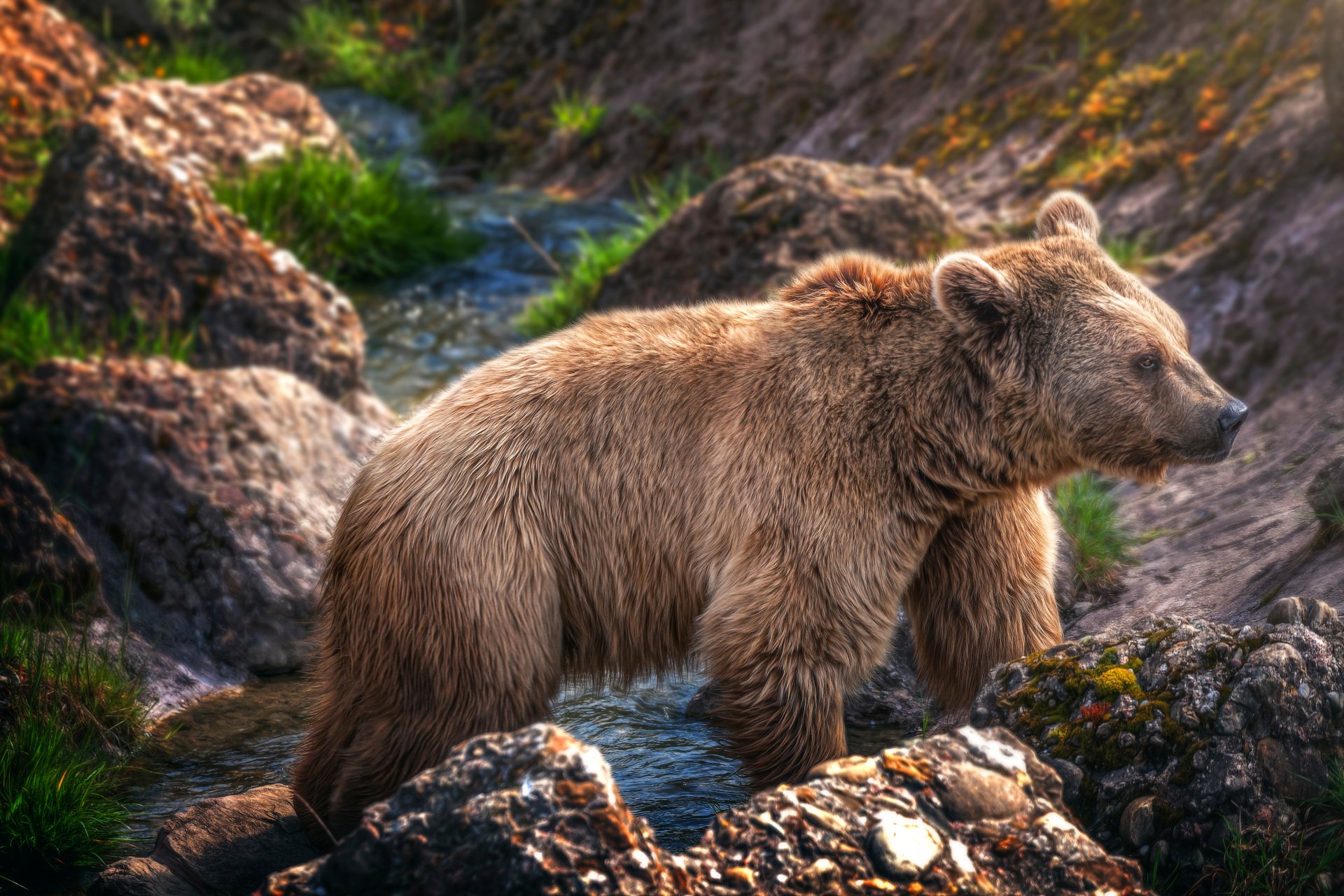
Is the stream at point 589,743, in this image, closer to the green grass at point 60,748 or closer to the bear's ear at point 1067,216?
the green grass at point 60,748

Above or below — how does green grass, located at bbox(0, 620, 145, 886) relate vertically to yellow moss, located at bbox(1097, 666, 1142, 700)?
below

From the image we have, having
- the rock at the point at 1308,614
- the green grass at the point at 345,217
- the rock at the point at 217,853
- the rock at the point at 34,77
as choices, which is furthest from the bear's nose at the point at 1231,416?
the rock at the point at 34,77

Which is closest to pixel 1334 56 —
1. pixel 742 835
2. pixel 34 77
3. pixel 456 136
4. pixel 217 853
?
pixel 742 835

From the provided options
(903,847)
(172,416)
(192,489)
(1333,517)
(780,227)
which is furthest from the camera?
(780,227)

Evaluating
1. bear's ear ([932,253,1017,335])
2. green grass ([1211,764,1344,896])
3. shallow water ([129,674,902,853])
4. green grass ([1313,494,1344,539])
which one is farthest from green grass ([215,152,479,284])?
green grass ([1211,764,1344,896])

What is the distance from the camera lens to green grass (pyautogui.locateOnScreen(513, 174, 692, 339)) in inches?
385

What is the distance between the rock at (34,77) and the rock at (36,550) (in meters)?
5.90

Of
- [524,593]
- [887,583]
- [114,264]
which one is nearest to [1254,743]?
[887,583]

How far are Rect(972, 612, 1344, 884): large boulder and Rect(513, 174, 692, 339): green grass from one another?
20.1 ft

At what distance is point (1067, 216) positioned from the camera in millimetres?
4914

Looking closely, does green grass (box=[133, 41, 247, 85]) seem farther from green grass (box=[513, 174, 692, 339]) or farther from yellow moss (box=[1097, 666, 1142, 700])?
yellow moss (box=[1097, 666, 1142, 700])

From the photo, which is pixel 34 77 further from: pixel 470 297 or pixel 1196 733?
pixel 1196 733

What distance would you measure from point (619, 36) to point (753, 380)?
1276 centimetres

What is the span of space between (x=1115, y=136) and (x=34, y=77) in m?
9.46
